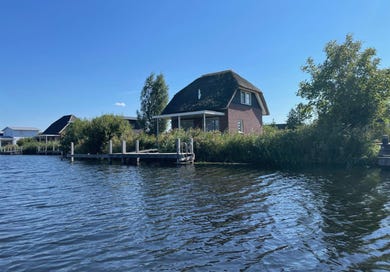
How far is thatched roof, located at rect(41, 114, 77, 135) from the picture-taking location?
63.8 meters

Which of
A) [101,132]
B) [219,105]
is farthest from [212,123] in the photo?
[101,132]

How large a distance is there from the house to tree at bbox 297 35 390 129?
10.7 metres

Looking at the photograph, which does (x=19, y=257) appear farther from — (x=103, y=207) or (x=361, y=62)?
(x=361, y=62)

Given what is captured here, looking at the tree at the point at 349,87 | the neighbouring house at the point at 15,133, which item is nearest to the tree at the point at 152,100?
the tree at the point at 349,87

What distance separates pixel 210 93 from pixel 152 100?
1468 cm

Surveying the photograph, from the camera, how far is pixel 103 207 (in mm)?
9125

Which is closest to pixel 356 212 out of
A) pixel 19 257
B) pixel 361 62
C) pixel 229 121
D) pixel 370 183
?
pixel 370 183

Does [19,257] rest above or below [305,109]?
below

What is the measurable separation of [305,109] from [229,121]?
9783 mm

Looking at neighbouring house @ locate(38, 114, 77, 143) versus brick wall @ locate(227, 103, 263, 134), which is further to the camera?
neighbouring house @ locate(38, 114, 77, 143)

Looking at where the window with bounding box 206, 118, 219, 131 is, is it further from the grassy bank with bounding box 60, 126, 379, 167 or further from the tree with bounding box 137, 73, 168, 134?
the tree with bounding box 137, 73, 168, 134

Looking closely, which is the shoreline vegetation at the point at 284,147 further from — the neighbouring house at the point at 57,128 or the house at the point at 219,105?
the neighbouring house at the point at 57,128

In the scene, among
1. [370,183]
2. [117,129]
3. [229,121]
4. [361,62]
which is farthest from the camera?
[117,129]

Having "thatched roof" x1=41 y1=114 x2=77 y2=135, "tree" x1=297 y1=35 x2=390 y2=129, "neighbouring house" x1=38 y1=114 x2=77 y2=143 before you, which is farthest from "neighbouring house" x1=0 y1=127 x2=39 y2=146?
"tree" x1=297 y1=35 x2=390 y2=129
